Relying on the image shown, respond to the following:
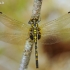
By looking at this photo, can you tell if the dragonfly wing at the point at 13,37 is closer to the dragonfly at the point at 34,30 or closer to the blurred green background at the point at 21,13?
the dragonfly at the point at 34,30

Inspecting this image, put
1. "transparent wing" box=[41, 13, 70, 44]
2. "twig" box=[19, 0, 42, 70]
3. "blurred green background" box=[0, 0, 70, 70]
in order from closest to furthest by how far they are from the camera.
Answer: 1. "twig" box=[19, 0, 42, 70]
2. "transparent wing" box=[41, 13, 70, 44]
3. "blurred green background" box=[0, 0, 70, 70]

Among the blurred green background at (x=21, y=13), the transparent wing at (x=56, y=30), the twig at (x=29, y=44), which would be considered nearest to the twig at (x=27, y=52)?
the twig at (x=29, y=44)

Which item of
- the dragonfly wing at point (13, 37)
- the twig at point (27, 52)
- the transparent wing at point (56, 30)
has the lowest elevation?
the twig at point (27, 52)

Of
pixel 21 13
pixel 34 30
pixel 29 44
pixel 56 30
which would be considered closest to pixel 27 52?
pixel 29 44

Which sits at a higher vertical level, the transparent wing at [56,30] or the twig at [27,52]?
the transparent wing at [56,30]

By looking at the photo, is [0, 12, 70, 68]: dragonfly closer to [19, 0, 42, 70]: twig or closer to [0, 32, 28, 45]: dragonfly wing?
[0, 32, 28, 45]: dragonfly wing

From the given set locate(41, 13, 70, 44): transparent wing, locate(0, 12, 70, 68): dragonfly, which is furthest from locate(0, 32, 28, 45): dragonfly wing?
locate(41, 13, 70, 44): transparent wing
